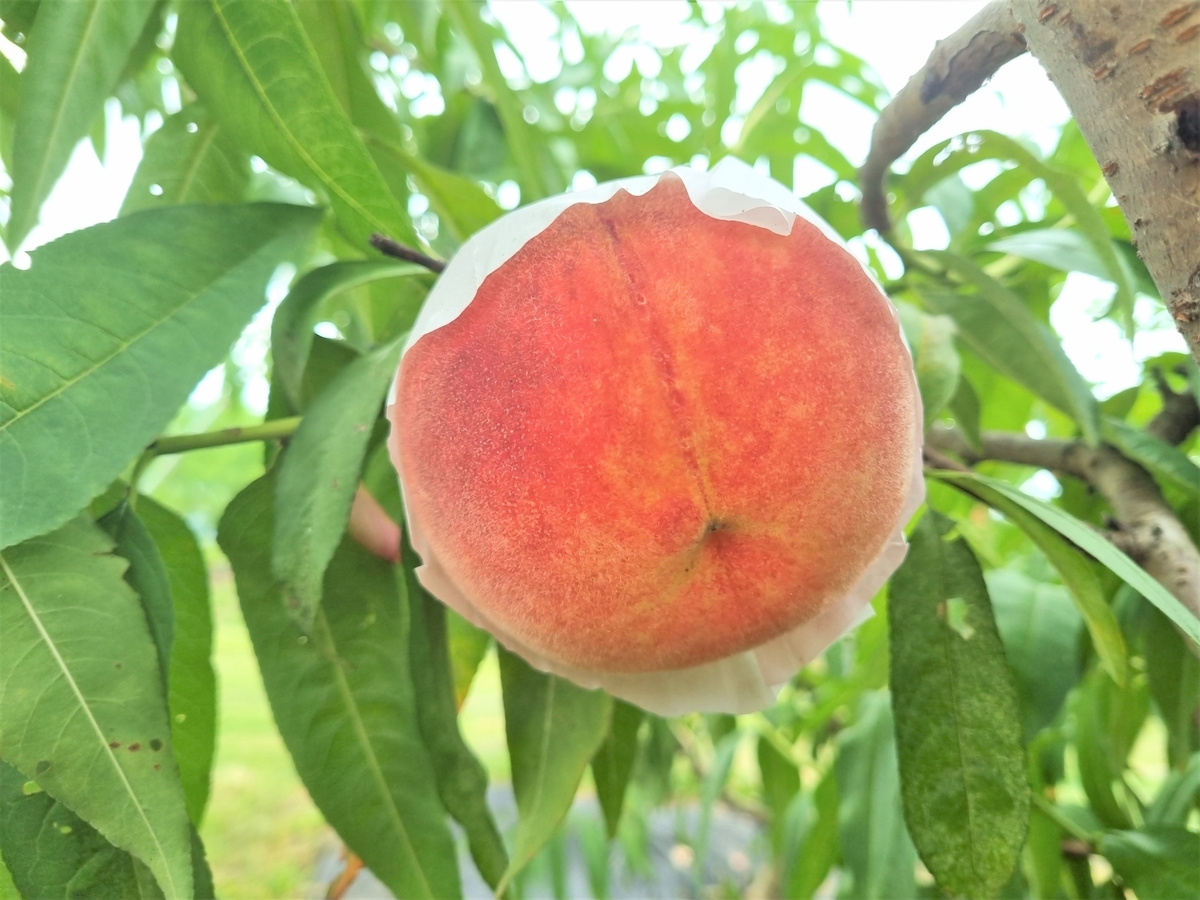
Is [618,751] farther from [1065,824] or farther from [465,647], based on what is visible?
[1065,824]

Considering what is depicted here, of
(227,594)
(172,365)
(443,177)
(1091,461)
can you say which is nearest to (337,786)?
(172,365)

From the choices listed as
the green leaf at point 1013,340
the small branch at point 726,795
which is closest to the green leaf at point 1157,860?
the green leaf at point 1013,340

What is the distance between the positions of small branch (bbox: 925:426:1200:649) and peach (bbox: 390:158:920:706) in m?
0.20

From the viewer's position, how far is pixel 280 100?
47 centimetres

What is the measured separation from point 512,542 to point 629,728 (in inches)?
13.1

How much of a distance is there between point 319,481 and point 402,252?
6.3 inches

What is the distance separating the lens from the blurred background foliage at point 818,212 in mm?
506

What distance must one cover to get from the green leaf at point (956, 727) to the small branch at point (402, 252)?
0.35 metres

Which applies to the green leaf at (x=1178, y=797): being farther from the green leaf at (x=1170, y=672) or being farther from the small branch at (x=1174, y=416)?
the small branch at (x=1174, y=416)

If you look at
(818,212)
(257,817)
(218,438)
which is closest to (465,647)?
(218,438)

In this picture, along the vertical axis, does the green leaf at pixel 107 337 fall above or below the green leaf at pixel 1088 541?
above

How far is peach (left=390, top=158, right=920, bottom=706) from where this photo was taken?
0.36 m

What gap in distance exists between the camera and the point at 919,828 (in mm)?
467

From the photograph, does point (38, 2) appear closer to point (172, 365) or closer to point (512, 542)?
point (172, 365)
